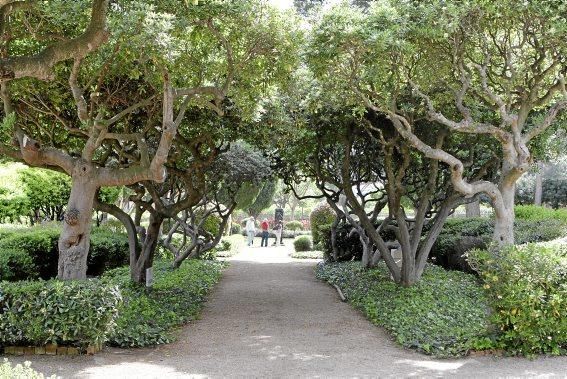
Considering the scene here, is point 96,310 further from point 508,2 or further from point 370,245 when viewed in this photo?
point 370,245

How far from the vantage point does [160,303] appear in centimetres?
1077

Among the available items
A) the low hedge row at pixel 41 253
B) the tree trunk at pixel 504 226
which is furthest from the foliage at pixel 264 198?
the tree trunk at pixel 504 226

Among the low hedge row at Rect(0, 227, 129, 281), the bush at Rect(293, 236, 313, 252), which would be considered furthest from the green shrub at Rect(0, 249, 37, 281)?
the bush at Rect(293, 236, 313, 252)

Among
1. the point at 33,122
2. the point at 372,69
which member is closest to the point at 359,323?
the point at 372,69

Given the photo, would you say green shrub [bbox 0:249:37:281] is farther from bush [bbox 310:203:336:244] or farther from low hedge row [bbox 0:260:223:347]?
bush [bbox 310:203:336:244]

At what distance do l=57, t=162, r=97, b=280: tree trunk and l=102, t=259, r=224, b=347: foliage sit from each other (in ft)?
1.88

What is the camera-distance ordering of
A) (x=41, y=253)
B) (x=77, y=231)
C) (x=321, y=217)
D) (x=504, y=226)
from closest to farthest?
(x=77, y=231), (x=504, y=226), (x=41, y=253), (x=321, y=217)

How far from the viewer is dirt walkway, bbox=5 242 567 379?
6914 mm

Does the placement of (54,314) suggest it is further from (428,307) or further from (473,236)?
(473,236)

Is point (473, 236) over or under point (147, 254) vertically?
over

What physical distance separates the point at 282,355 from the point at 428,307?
3.37 m

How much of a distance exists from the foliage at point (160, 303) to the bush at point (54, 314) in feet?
1.37

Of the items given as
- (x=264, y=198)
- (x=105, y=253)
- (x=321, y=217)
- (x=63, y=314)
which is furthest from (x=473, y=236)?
(x=264, y=198)

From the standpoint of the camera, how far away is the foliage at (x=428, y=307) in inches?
316
